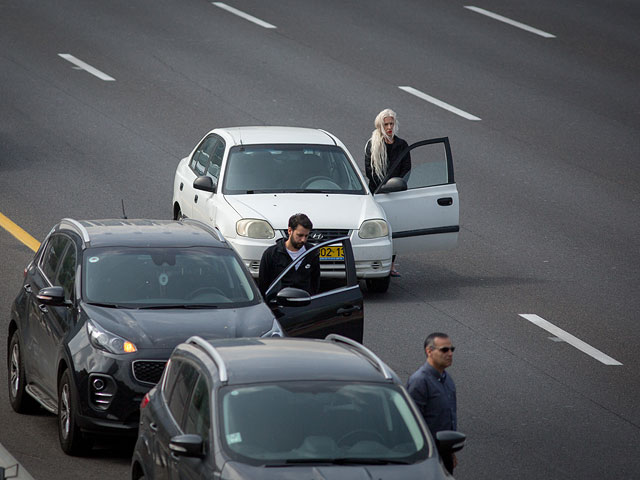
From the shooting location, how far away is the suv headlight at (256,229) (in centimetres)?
1494

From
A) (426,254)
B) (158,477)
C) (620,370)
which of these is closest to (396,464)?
(158,477)

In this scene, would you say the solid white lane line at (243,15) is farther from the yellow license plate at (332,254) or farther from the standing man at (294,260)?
the standing man at (294,260)

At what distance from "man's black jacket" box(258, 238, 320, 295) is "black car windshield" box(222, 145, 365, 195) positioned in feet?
11.0

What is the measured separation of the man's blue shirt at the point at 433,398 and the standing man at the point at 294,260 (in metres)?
3.53

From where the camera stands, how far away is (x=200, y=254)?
1130 cm

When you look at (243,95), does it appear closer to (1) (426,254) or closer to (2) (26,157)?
(2) (26,157)

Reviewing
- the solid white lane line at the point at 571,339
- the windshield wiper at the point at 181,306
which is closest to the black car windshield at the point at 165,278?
the windshield wiper at the point at 181,306

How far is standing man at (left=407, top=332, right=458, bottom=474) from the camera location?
8.52 metres

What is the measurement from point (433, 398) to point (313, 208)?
685 cm

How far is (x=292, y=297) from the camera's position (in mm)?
10906

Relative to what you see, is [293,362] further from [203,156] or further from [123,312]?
[203,156]

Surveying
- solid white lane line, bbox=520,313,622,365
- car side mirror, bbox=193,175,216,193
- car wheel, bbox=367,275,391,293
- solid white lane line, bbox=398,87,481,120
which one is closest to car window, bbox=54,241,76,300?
car side mirror, bbox=193,175,216,193

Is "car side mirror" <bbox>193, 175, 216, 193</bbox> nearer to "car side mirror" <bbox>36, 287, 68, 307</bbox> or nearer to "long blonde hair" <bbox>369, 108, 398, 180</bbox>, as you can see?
"long blonde hair" <bbox>369, 108, 398, 180</bbox>

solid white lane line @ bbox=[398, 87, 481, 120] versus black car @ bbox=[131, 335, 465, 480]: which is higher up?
black car @ bbox=[131, 335, 465, 480]
